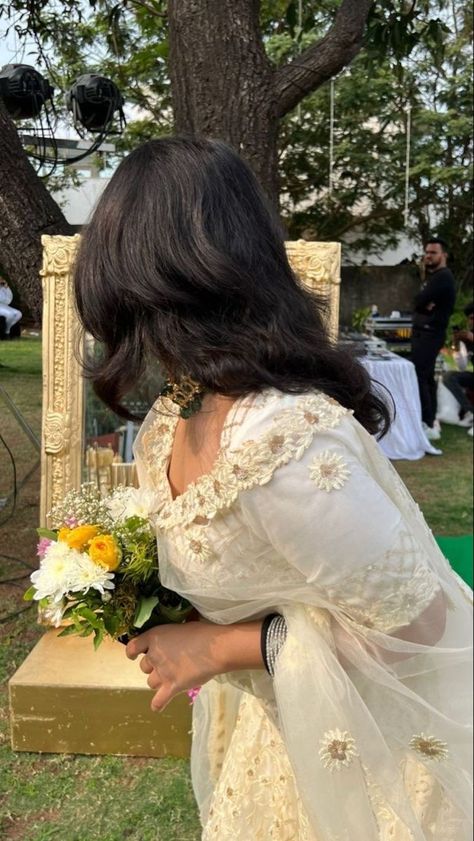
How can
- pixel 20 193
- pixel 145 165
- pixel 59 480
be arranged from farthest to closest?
pixel 59 480
pixel 20 193
pixel 145 165

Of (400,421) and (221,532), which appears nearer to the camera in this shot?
(221,532)

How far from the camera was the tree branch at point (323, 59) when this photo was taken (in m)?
2.46

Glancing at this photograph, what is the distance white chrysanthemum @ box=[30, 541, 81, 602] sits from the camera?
1.04m

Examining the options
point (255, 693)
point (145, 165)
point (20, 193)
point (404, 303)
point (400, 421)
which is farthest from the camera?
point (404, 303)

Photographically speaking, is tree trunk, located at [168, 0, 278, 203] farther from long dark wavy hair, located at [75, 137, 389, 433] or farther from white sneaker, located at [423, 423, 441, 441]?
white sneaker, located at [423, 423, 441, 441]

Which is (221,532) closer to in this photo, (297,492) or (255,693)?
(297,492)

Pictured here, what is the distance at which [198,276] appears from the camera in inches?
36.2

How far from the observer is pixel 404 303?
12109mm

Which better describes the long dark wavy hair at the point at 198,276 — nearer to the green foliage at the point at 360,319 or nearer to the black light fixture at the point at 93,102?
the black light fixture at the point at 93,102

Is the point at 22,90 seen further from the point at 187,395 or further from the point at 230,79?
the point at 187,395

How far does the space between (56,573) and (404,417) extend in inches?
213

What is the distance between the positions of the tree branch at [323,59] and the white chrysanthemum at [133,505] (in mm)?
1755

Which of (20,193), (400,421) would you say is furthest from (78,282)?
(400,421)

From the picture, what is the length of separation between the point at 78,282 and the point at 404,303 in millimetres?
11644
